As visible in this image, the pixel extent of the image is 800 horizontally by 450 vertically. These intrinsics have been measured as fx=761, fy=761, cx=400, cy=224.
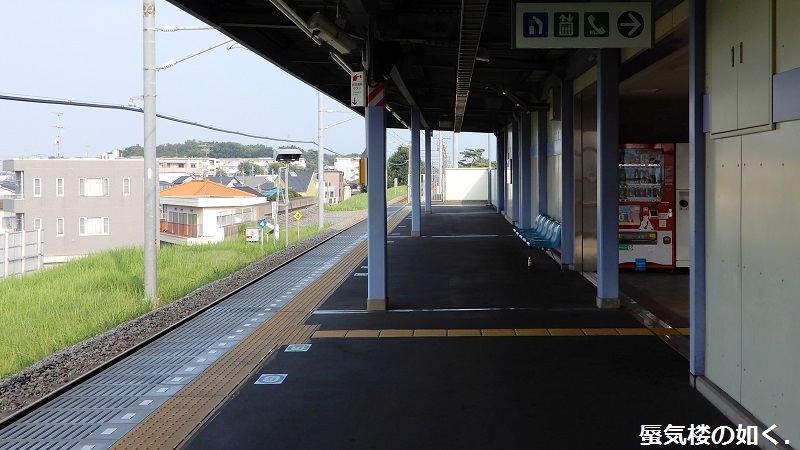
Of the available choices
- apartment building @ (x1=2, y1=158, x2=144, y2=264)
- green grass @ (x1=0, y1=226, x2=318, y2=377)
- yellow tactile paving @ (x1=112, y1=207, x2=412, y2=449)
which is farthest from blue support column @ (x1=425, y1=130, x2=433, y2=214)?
apartment building @ (x1=2, y1=158, x2=144, y2=264)

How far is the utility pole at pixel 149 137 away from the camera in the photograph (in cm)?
1073

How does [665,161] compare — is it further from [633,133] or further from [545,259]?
[545,259]

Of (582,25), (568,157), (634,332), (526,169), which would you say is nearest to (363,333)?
(634,332)

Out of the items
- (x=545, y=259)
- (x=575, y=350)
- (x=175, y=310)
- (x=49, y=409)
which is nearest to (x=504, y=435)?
(x=575, y=350)

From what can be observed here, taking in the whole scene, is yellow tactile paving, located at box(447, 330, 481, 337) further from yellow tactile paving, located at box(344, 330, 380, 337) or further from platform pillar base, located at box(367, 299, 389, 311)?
platform pillar base, located at box(367, 299, 389, 311)

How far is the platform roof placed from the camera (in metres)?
7.23

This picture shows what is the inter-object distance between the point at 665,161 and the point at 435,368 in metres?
6.22

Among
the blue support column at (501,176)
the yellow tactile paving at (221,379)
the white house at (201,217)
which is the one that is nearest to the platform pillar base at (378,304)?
the yellow tactile paving at (221,379)

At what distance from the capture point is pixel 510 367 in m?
5.61

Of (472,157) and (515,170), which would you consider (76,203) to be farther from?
(472,157)

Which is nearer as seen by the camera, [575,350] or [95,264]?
[575,350]

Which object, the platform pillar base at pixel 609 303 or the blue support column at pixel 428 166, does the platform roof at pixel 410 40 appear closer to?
the platform pillar base at pixel 609 303

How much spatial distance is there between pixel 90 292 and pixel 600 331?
8227mm

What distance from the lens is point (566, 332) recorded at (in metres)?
6.76
